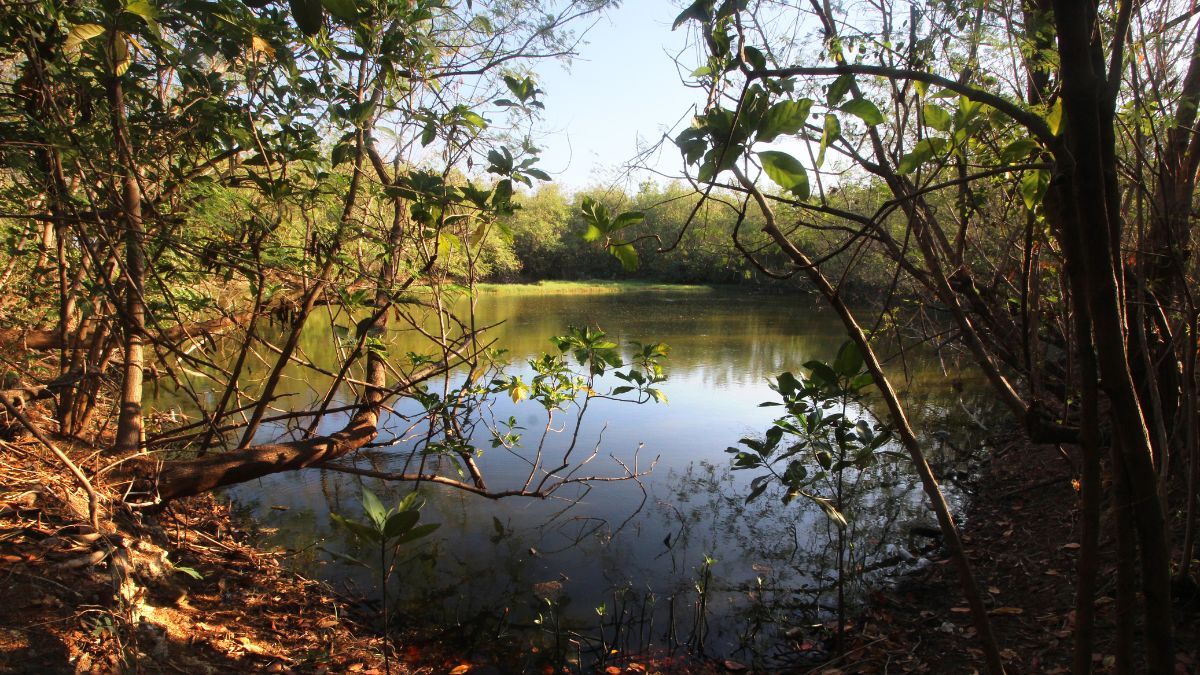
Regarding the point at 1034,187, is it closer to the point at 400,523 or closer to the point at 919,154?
the point at 919,154

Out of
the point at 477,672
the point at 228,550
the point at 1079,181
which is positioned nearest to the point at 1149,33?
the point at 1079,181

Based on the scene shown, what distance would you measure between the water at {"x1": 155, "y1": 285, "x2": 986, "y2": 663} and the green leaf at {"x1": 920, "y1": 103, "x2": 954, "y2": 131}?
94.2 inches

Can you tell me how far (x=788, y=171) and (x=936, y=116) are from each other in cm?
45

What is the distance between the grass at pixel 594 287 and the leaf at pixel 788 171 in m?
21.5

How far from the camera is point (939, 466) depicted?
5.12 meters

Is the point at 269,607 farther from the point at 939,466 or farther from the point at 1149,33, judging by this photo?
the point at 939,466

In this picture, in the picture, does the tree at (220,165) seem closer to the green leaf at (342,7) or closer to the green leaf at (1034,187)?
the green leaf at (342,7)

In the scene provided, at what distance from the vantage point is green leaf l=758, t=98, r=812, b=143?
935 mm

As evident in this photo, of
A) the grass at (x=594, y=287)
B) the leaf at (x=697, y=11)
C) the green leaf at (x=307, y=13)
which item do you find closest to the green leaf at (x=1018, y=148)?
the leaf at (x=697, y=11)

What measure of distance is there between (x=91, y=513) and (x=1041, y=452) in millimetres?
5836

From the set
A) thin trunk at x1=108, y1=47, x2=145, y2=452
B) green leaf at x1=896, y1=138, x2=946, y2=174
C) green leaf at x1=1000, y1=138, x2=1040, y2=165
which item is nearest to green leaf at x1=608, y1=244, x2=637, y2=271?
green leaf at x1=896, y1=138, x2=946, y2=174

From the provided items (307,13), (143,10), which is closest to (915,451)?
(307,13)

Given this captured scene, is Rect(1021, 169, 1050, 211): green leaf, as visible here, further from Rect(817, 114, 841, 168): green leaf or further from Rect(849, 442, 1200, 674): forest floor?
Rect(849, 442, 1200, 674): forest floor

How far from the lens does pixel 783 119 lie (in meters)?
0.95
